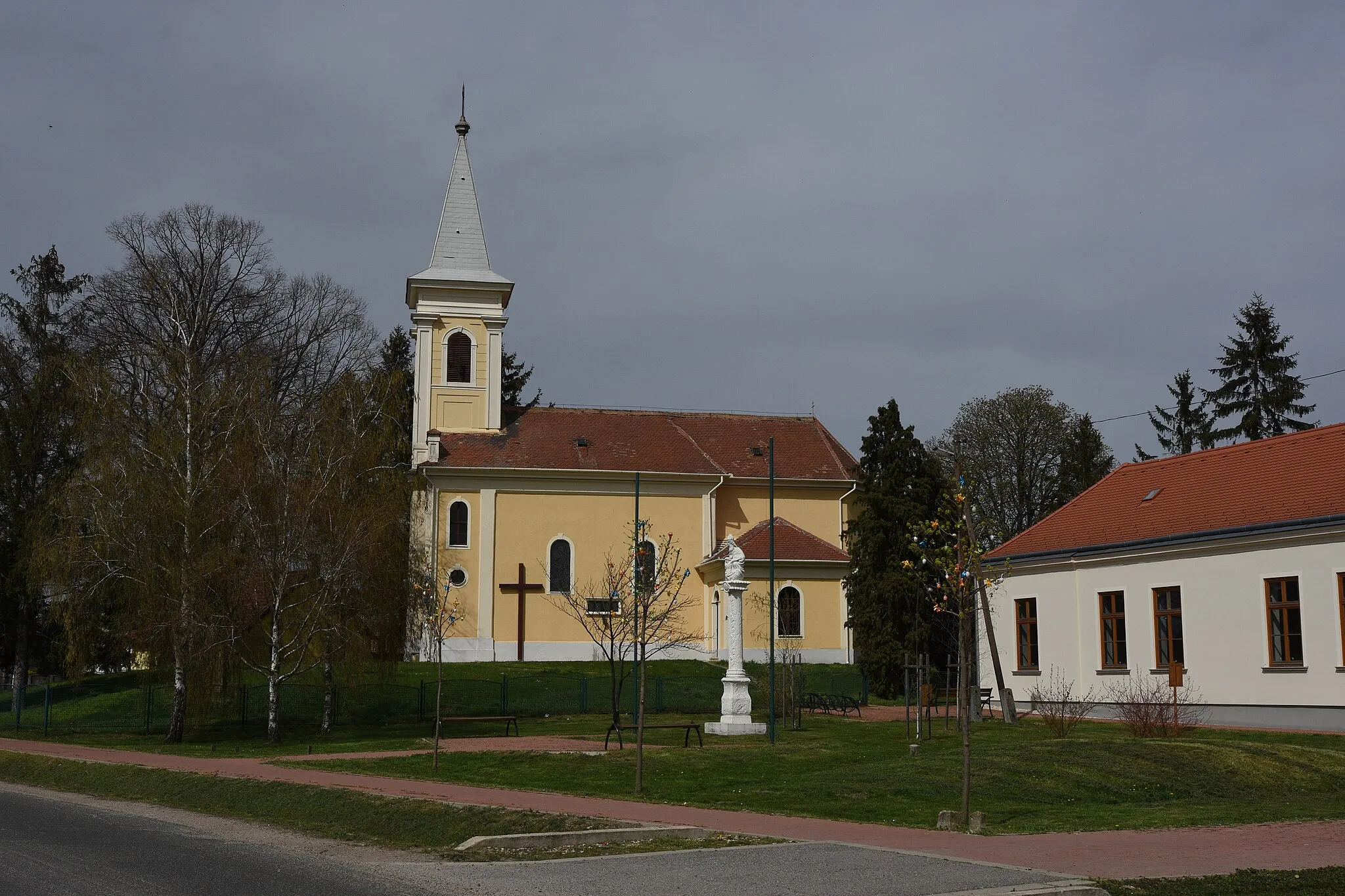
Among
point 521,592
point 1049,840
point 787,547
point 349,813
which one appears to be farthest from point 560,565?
point 1049,840

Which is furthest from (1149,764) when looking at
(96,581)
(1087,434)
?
(1087,434)

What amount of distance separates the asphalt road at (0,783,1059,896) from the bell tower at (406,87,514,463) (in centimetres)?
3614

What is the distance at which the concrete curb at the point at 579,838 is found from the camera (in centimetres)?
1210

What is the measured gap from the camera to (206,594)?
26.8 meters

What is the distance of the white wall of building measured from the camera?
25.1 metres

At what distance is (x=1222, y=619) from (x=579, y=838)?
1971 centimetres

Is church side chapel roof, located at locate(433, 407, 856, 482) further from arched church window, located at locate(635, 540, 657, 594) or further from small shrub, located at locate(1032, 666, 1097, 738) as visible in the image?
small shrub, located at locate(1032, 666, 1097, 738)

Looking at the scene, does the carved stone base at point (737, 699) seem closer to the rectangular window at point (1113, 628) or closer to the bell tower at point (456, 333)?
the rectangular window at point (1113, 628)

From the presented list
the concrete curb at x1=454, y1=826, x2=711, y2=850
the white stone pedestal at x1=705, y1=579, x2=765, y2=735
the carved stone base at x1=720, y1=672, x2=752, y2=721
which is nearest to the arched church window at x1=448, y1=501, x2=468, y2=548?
the white stone pedestal at x1=705, y1=579, x2=765, y2=735

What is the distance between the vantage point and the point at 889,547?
4050 cm

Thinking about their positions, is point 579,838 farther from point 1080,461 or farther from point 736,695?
point 1080,461

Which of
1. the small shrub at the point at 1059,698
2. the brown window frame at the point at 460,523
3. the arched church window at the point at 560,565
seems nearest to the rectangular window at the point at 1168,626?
the small shrub at the point at 1059,698

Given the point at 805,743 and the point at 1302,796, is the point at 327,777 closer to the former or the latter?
the point at 805,743

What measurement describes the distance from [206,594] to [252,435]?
3802 millimetres
